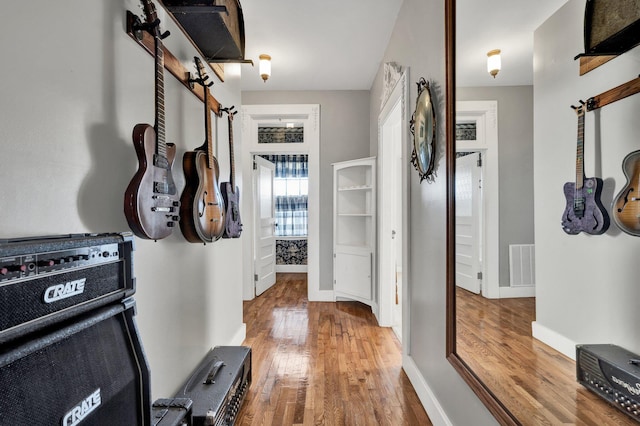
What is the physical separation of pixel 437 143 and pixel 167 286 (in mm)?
1574

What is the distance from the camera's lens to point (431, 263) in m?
1.86

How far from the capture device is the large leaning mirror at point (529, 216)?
0.73 metres

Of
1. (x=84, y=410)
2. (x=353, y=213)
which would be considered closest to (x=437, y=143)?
(x=84, y=410)

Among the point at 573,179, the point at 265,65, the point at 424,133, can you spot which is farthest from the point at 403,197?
the point at 265,65

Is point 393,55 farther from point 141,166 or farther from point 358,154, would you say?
point 141,166

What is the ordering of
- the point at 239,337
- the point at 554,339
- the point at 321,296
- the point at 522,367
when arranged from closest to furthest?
the point at 554,339 < the point at 522,367 < the point at 239,337 < the point at 321,296

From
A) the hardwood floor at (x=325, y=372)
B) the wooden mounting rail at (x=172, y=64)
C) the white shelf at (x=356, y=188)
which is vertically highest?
the wooden mounting rail at (x=172, y=64)

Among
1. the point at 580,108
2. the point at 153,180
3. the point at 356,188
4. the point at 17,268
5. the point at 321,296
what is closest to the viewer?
the point at 17,268

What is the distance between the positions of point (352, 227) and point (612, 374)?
3428 millimetres

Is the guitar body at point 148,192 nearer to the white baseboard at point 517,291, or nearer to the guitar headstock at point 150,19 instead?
the guitar headstock at point 150,19

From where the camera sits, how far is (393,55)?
285cm

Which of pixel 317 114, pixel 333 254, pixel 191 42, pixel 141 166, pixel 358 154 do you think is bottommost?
pixel 333 254

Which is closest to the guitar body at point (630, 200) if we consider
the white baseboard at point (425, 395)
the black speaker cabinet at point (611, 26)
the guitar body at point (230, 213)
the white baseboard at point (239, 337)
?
the black speaker cabinet at point (611, 26)

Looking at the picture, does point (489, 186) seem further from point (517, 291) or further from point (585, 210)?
point (585, 210)
